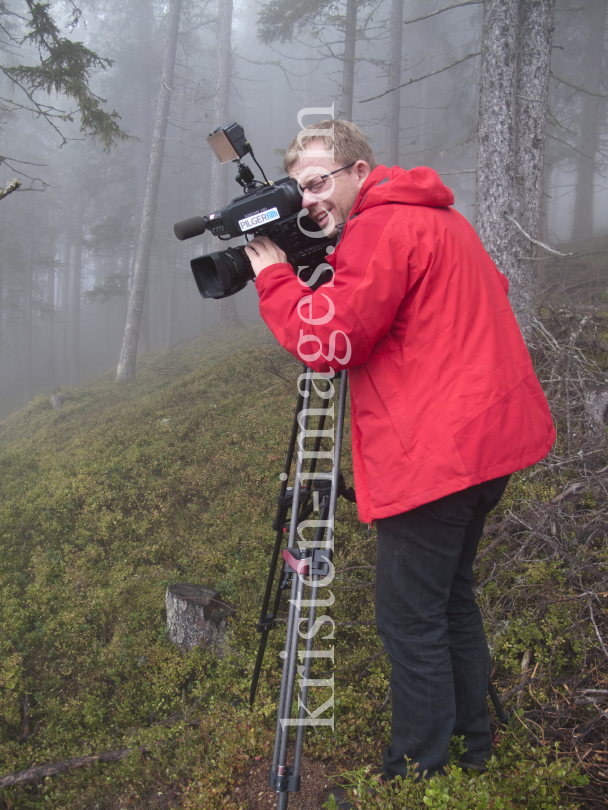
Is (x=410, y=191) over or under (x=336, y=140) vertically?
under

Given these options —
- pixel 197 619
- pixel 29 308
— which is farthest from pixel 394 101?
pixel 29 308

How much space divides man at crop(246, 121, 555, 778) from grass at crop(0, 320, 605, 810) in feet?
1.79

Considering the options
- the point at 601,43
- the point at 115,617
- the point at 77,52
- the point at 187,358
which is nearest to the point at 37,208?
the point at 187,358

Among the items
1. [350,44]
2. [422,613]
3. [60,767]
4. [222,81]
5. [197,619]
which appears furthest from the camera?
[222,81]

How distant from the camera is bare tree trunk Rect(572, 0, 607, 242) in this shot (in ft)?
50.9

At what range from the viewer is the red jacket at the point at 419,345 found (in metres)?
1.71

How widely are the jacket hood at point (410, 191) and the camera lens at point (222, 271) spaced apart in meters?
0.57

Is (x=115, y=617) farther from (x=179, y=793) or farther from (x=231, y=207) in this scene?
(x=231, y=207)

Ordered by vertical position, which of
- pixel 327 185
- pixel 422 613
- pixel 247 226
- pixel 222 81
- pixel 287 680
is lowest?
pixel 287 680

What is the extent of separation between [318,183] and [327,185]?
0.13 ft

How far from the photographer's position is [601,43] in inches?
615

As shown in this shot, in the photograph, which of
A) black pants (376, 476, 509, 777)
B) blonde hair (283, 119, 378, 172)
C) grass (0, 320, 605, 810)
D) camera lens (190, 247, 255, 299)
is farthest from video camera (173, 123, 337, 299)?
grass (0, 320, 605, 810)

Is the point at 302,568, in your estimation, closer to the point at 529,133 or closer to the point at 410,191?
the point at 410,191

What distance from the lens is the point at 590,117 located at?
16344 millimetres
